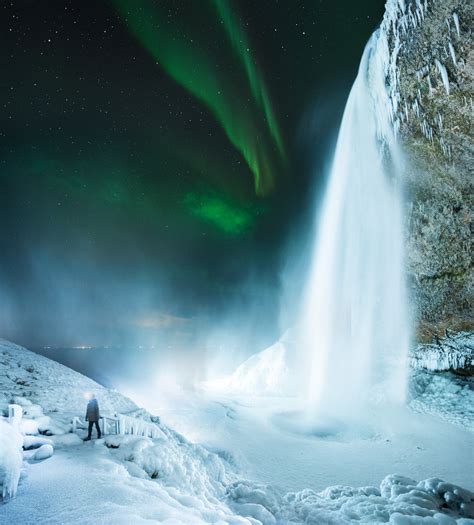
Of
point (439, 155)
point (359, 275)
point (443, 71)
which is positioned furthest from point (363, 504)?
point (359, 275)

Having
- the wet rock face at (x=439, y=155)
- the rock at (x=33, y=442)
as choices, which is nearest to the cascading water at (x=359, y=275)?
the wet rock face at (x=439, y=155)

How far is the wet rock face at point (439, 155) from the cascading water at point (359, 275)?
1374 mm

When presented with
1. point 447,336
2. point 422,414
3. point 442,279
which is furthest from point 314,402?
point 442,279

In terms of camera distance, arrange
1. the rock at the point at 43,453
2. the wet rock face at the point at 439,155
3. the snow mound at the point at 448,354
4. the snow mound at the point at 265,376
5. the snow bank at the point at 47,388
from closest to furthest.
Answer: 1. the rock at the point at 43,453
2. the wet rock face at the point at 439,155
3. the snow bank at the point at 47,388
4. the snow mound at the point at 448,354
5. the snow mound at the point at 265,376

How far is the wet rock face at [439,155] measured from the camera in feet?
38.7

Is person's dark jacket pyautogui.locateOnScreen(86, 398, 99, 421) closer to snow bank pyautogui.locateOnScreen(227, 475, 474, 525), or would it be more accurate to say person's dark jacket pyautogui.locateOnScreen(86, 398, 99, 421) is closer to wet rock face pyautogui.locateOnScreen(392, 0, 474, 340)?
snow bank pyautogui.locateOnScreen(227, 475, 474, 525)

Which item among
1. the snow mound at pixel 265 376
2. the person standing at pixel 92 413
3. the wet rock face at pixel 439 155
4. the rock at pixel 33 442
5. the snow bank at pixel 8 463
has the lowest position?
the snow mound at pixel 265 376

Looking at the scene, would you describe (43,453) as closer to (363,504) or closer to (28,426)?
(28,426)

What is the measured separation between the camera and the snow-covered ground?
5.29 metres

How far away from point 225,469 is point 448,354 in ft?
66.3

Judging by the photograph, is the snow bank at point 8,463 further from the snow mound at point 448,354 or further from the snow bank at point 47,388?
Answer: the snow mound at point 448,354

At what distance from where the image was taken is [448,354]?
21.5m

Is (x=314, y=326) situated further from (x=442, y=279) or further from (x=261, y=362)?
(x=442, y=279)

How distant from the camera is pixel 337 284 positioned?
1037 inches
